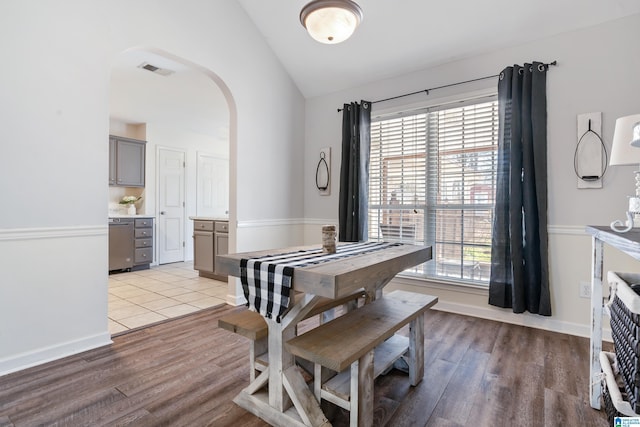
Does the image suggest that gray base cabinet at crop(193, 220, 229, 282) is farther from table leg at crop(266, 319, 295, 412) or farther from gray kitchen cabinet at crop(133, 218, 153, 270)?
table leg at crop(266, 319, 295, 412)

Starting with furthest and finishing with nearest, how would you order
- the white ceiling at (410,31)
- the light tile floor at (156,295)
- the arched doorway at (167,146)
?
the arched doorway at (167,146) → the light tile floor at (156,295) → the white ceiling at (410,31)

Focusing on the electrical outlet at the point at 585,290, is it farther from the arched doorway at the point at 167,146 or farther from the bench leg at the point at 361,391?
the arched doorway at the point at 167,146

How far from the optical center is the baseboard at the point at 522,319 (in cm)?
265

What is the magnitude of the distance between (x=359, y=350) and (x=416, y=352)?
2.38ft

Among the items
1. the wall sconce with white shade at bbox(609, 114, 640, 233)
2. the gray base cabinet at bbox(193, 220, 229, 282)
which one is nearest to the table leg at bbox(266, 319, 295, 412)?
the wall sconce with white shade at bbox(609, 114, 640, 233)

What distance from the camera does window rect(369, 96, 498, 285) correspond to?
3086mm

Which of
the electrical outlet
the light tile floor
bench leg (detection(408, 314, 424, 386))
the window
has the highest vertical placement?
the window

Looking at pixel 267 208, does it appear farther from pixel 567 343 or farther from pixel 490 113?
pixel 567 343

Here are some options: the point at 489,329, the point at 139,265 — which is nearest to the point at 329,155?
the point at 489,329

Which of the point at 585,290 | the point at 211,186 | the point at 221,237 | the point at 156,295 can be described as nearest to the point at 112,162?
the point at 211,186

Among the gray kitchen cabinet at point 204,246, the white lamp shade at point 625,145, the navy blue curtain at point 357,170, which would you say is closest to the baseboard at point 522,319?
the navy blue curtain at point 357,170

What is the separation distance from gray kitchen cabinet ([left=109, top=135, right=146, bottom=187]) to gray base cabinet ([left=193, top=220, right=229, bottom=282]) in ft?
5.20

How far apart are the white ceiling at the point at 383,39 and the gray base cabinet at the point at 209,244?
179cm

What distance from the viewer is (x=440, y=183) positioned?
331 centimetres
